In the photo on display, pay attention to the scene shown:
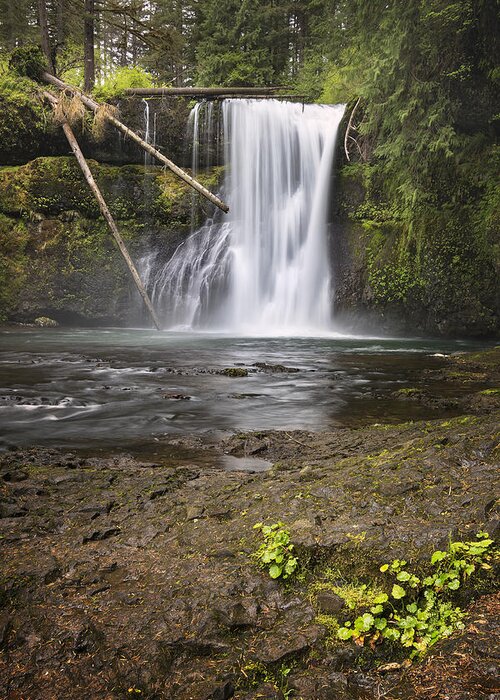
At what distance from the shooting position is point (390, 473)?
2609mm

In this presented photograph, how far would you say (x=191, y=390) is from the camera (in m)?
6.81

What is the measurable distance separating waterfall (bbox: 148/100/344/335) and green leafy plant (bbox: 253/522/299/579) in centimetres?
1402

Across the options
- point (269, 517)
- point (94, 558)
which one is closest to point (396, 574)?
point (269, 517)

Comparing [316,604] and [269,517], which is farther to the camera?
[269,517]

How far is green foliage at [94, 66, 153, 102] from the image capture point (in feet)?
57.4

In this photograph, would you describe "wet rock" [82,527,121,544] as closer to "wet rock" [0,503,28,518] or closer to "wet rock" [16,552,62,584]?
"wet rock" [16,552,62,584]

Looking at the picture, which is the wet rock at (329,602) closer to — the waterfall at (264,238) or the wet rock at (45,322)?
the waterfall at (264,238)

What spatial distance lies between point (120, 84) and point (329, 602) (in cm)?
2046

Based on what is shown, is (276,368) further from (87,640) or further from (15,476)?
(87,640)

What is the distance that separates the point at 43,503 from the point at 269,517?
130 cm

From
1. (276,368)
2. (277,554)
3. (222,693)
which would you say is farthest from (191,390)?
(222,693)

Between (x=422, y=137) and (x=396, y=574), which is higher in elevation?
(x=422, y=137)

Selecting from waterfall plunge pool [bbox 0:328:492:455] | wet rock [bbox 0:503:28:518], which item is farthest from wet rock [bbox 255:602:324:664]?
waterfall plunge pool [bbox 0:328:492:455]

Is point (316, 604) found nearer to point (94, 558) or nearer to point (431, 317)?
point (94, 558)
